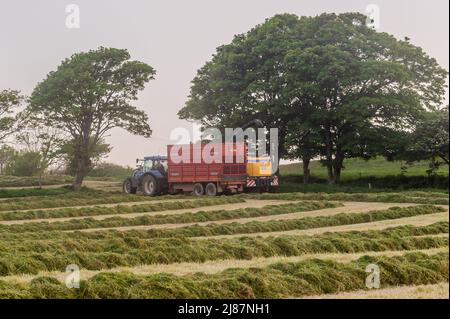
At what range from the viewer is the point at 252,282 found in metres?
12.3

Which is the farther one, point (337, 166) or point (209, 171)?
point (337, 166)

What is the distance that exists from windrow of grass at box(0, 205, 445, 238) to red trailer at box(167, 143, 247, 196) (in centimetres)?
1291

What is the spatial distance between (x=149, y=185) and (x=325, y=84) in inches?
493

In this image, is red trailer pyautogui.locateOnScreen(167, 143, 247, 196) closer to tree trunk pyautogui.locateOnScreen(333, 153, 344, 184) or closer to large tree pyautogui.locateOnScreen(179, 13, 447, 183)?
large tree pyautogui.locateOnScreen(179, 13, 447, 183)

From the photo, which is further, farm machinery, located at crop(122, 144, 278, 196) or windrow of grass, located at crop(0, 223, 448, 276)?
farm machinery, located at crop(122, 144, 278, 196)

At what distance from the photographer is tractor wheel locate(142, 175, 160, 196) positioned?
44344 mm

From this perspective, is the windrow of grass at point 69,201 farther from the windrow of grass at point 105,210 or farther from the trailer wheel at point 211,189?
the windrow of grass at point 105,210

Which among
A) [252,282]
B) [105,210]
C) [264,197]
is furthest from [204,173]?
[252,282]

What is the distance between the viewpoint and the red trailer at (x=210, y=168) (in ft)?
137

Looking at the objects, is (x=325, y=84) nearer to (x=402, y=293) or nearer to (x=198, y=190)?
(x=198, y=190)

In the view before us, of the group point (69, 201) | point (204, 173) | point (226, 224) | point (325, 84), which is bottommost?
point (226, 224)

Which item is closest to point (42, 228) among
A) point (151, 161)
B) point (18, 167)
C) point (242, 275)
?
point (242, 275)

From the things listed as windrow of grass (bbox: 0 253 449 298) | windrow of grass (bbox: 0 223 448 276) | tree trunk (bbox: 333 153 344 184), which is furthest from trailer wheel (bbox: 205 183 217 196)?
windrow of grass (bbox: 0 253 449 298)
